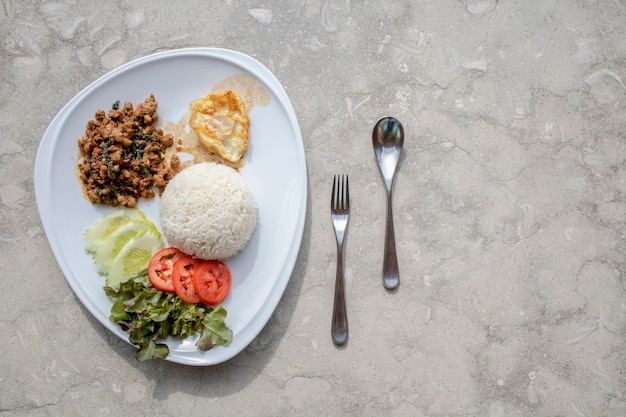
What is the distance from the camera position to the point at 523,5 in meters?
3.27

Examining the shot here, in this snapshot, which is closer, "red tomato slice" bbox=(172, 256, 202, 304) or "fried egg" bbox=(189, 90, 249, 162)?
"red tomato slice" bbox=(172, 256, 202, 304)

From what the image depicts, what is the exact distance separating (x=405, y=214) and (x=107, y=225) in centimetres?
157

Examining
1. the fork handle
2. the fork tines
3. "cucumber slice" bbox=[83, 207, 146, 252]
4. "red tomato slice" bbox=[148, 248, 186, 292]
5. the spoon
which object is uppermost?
the spoon

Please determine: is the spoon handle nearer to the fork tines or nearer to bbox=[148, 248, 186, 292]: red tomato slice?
the fork tines

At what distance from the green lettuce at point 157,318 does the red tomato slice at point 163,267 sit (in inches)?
1.3

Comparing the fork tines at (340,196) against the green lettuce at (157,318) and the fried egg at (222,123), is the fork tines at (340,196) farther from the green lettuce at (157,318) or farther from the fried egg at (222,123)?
the green lettuce at (157,318)

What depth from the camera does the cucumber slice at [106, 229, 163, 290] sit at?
2965mm

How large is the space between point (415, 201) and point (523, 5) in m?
1.26

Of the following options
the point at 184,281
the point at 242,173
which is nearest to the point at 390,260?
the point at 242,173

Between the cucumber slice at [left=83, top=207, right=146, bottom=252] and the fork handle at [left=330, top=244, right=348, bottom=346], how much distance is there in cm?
105

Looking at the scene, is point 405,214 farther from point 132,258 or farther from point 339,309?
point 132,258

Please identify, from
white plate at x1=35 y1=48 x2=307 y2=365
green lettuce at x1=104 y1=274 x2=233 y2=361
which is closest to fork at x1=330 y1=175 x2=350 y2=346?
white plate at x1=35 y1=48 x2=307 y2=365

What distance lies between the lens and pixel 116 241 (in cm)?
300

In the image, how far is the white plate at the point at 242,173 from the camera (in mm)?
2986
